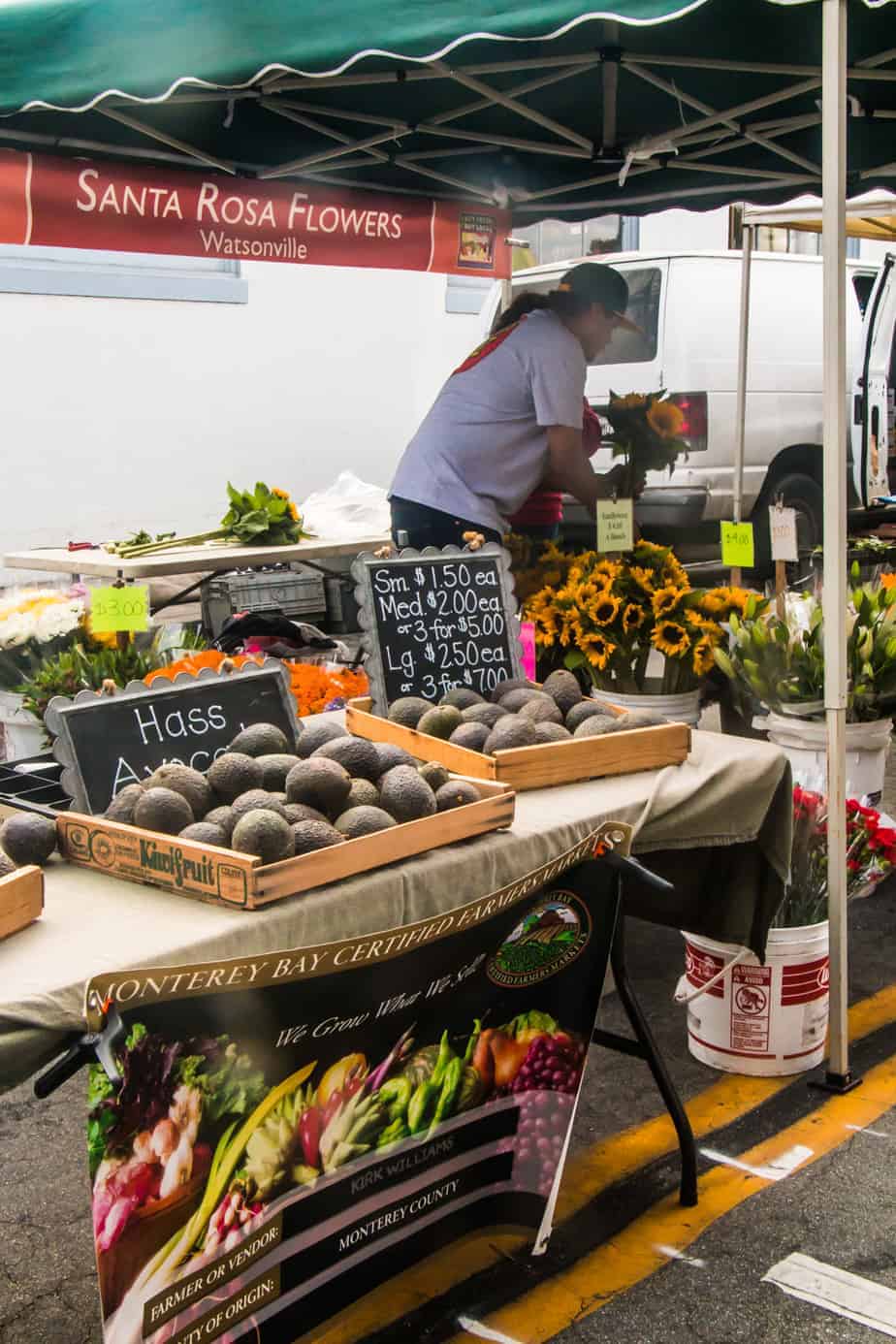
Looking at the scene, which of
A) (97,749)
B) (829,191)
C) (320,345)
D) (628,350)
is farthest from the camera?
(320,345)

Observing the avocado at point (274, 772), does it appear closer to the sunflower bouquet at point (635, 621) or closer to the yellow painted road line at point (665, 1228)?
the yellow painted road line at point (665, 1228)

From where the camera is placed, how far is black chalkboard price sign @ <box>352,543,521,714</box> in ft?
11.0

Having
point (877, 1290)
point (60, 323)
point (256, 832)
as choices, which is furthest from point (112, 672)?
point (60, 323)

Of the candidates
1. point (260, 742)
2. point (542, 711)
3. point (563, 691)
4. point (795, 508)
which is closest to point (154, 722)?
point (260, 742)

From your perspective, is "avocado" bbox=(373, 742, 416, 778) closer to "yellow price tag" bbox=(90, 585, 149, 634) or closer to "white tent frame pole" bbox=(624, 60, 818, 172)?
"yellow price tag" bbox=(90, 585, 149, 634)

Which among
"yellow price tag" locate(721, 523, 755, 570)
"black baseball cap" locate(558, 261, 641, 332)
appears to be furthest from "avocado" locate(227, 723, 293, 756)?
"black baseball cap" locate(558, 261, 641, 332)

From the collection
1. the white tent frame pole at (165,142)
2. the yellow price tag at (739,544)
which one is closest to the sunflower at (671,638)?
the yellow price tag at (739,544)

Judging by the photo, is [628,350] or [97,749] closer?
[97,749]

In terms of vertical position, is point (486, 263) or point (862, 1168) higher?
point (486, 263)

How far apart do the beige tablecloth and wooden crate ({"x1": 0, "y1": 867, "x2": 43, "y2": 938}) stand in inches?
Answer: 0.9

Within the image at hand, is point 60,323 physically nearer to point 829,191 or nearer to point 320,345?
point 320,345

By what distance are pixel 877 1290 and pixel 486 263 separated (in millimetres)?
5001

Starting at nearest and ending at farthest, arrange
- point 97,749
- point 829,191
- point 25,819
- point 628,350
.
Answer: point 25,819
point 97,749
point 829,191
point 628,350

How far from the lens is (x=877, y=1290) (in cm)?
262
